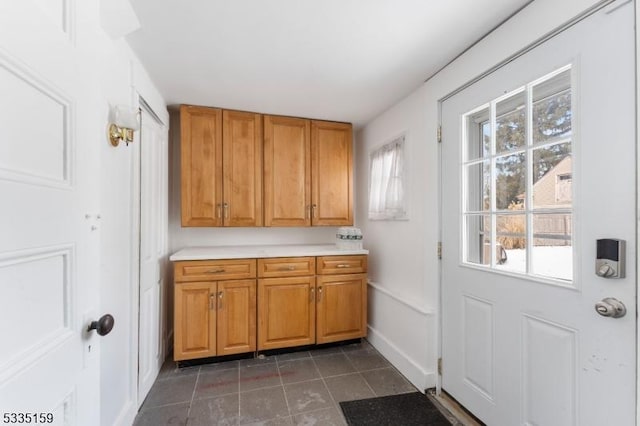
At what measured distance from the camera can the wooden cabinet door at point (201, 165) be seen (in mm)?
2410

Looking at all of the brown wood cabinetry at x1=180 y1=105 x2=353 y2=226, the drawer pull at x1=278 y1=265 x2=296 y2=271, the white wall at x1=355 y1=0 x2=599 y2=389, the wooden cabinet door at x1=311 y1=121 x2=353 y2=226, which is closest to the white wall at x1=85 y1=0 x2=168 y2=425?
the brown wood cabinetry at x1=180 y1=105 x2=353 y2=226

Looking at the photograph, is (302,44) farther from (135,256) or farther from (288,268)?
(288,268)

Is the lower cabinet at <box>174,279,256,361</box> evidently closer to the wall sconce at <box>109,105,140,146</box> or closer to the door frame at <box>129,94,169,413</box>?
the door frame at <box>129,94,169,413</box>

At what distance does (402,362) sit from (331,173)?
1764mm

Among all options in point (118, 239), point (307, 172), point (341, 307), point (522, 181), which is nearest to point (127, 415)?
point (118, 239)

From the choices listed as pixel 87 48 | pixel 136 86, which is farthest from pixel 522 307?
pixel 136 86

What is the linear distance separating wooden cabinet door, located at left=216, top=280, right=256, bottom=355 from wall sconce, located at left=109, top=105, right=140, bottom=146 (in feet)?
4.41

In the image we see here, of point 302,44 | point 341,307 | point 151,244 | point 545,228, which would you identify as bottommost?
point 341,307

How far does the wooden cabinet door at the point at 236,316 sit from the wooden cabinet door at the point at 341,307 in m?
0.58

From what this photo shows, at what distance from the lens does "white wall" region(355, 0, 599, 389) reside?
1513mm

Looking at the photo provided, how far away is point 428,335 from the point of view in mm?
1926

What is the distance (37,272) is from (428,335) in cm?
201

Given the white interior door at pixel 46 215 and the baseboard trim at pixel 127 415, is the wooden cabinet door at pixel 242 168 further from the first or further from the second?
the white interior door at pixel 46 215

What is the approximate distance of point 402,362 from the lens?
2.17m
